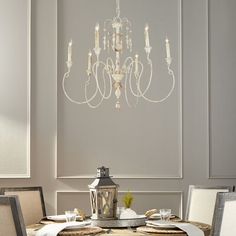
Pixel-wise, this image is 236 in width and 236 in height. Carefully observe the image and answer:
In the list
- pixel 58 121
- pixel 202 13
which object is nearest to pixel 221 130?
pixel 202 13

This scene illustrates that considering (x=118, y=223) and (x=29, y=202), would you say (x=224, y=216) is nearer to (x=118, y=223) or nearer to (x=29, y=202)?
(x=118, y=223)

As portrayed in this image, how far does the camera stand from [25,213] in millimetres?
3562

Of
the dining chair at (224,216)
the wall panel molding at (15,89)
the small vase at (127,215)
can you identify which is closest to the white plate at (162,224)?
the small vase at (127,215)

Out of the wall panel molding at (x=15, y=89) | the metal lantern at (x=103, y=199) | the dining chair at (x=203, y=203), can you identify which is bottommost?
the dining chair at (x=203, y=203)

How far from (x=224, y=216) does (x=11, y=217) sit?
82cm

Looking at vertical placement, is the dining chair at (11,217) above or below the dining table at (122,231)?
above

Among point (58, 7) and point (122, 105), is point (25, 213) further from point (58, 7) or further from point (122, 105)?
point (58, 7)

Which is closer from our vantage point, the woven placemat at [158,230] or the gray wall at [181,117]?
the woven placemat at [158,230]

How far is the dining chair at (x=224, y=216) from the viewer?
2266mm

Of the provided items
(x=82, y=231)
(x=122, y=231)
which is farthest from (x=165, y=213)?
(x=82, y=231)

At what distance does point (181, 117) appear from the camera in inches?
174

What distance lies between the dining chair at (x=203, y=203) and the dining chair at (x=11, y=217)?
65.1 inches

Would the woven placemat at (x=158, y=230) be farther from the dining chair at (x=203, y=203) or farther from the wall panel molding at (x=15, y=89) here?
the wall panel molding at (x=15, y=89)

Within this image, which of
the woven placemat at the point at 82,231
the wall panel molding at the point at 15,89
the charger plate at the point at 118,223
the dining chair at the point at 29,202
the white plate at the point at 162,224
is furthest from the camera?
the wall panel molding at the point at 15,89
